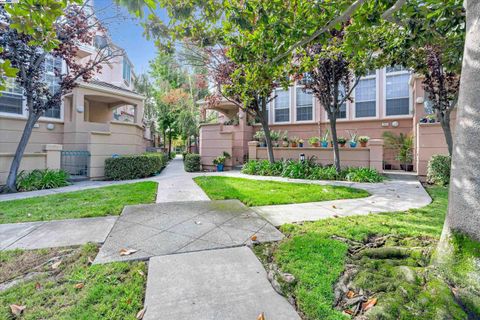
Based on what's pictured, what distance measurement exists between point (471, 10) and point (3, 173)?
11302 mm

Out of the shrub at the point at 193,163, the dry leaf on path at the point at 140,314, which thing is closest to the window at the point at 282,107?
the shrub at the point at 193,163

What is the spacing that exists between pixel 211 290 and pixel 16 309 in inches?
61.1

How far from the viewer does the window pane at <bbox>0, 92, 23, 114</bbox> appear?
380 inches

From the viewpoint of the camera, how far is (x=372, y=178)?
27.7ft

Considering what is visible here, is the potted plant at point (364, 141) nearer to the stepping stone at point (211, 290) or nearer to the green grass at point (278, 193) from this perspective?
the green grass at point (278, 193)

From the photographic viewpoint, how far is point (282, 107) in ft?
49.0

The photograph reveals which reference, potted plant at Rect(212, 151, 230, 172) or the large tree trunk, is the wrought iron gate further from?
the large tree trunk

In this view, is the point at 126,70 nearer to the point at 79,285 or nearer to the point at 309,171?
the point at 309,171

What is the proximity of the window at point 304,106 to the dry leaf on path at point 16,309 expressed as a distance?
45.9 feet

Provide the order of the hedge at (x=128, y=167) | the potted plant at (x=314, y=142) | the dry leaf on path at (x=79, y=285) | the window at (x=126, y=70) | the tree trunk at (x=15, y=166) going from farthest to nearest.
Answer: the window at (x=126, y=70), the potted plant at (x=314, y=142), the hedge at (x=128, y=167), the tree trunk at (x=15, y=166), the dry leaf on path at (x=79, y=285)

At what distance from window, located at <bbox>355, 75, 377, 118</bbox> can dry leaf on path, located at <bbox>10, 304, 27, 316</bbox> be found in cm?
1428

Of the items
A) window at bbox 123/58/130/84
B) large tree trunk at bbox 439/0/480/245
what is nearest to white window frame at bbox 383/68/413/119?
large tree trunk at bbox 439/0/480/245

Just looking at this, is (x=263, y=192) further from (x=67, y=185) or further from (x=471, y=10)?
(x=67, y=185)

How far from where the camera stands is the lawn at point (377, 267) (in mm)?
1786
